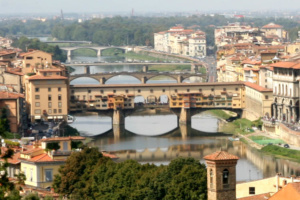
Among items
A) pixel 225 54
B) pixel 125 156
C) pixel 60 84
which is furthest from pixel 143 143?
pixel 225 54

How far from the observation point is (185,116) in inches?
2061

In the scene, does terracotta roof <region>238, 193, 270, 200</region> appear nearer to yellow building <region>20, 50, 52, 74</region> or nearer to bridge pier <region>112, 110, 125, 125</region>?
bridge pier <region>112, 110, 125, 125</region>

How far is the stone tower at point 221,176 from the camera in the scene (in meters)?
19.0

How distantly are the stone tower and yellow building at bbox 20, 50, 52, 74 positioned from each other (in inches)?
1376

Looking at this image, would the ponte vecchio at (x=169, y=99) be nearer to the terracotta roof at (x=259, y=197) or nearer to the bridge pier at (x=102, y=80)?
the bridge pier at (x=102, y=80)

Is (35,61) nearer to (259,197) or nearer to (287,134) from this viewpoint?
(287,134)

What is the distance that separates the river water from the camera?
122 ft

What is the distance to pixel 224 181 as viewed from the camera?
19.1 metres

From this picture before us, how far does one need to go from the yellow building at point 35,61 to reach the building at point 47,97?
11.2 feet

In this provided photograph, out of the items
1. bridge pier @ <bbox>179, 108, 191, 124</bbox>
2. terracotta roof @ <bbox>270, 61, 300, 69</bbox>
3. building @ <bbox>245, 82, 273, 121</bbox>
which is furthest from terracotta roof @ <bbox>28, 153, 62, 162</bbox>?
bridge pier @ <bbox>179, 108, 191, 124</bbox>

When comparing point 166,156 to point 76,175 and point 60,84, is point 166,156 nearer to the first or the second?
point 60,84

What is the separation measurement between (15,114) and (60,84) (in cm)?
599

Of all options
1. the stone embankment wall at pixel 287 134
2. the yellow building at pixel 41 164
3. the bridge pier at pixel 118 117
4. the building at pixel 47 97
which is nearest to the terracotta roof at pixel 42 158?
the yellow building at pixel 41 164

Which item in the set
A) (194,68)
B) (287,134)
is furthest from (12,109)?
(194,68)
